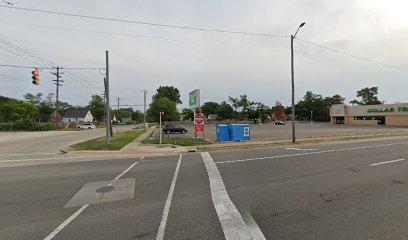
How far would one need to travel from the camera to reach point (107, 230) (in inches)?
152

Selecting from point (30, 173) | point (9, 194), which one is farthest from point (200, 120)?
point (9, 194)

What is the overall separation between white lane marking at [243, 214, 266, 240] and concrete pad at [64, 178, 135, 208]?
122 inches

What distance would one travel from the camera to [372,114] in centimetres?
6122

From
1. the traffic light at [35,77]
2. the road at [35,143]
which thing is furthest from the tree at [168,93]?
the traffic light at [35,77]

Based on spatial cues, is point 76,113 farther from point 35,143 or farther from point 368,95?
point 368,95

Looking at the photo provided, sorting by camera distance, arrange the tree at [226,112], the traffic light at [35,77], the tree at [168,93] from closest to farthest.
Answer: the traffic light at [35,77]
the tree at [226,112]
the tree at [168,93]

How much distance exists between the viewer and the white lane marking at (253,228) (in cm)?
355

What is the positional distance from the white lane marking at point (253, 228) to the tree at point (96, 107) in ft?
380

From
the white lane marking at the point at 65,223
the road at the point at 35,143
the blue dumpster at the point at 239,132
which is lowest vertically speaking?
the road at the point at 35,143

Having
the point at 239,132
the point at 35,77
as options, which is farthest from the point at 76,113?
the point at 239,132

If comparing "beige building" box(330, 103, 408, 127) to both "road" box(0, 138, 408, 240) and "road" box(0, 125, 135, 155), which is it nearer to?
"road" box(0, 138, 408, 240)

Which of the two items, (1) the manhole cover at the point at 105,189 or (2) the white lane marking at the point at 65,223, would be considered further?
(1) the manhole cover at the point at 105,189

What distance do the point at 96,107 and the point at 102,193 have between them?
118803 millimetres

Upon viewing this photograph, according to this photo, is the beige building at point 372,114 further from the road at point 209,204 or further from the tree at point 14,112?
the tree at point 14,112
